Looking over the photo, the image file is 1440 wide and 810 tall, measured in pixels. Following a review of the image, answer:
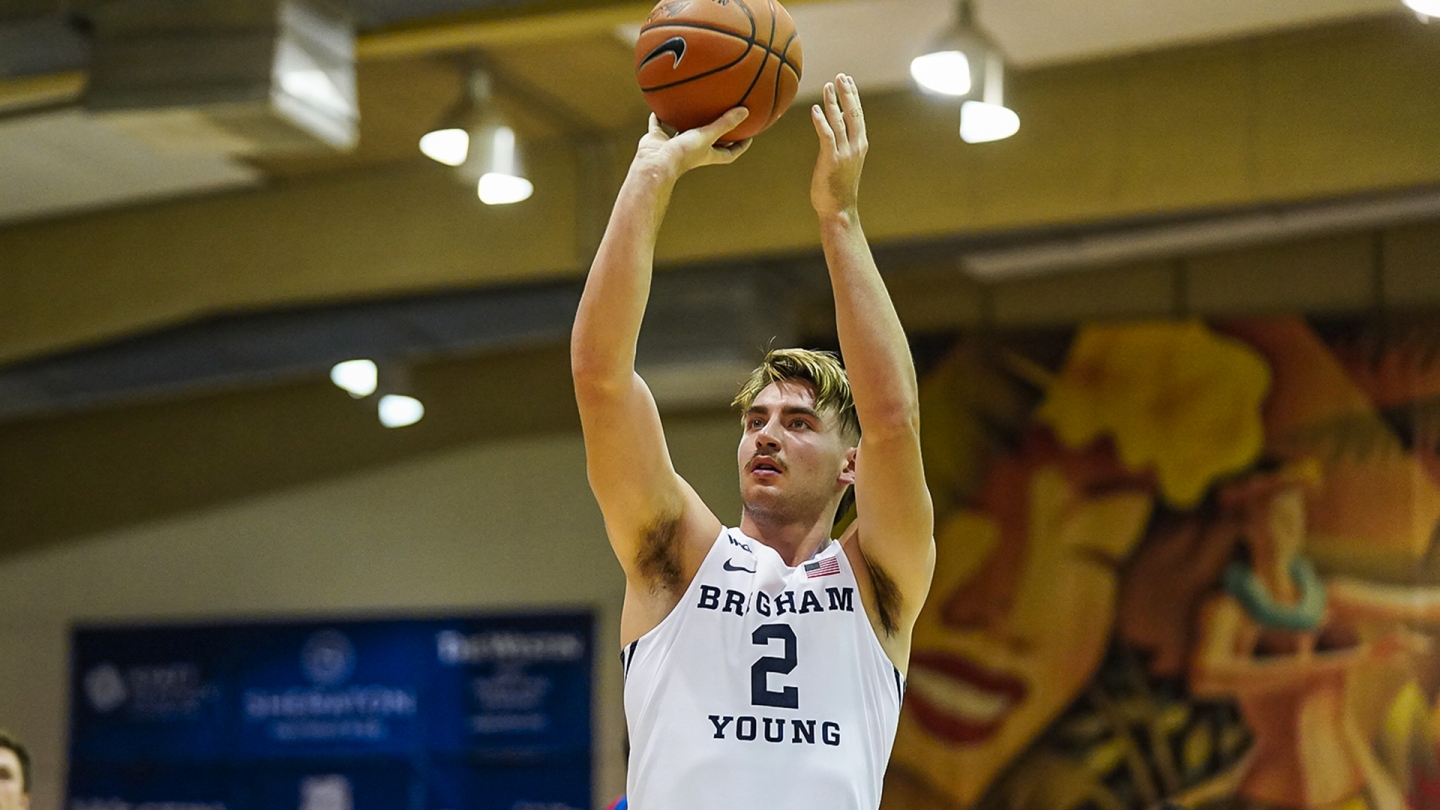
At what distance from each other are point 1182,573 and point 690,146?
7.19m

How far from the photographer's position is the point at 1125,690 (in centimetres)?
962

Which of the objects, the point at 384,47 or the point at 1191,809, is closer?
the point at 384,47

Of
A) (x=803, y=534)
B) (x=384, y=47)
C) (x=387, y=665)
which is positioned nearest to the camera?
(x=803, y=534)

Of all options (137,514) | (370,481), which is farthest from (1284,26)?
(137,514)

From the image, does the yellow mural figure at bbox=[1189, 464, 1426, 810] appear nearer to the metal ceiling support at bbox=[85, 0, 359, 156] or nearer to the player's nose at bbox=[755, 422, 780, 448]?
the metal ceiling support at bbox=[85, 0, 359, 156]

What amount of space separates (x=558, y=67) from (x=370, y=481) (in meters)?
4.43

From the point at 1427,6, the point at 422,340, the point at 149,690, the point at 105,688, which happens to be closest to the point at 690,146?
the point at 1427,6

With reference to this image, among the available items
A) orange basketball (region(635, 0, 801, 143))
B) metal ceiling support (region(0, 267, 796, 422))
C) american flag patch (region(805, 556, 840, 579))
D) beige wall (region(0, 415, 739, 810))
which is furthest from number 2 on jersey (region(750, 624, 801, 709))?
beige wall (region(0, 415, 739, 810))

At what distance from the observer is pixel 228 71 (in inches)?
255

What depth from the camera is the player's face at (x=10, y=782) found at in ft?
18.4

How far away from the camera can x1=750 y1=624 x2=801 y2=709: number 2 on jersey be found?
306 cm

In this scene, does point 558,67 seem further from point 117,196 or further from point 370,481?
point 370,481

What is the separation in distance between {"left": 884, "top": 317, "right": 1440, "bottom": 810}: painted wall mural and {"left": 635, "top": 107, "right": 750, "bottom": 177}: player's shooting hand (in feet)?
22.5

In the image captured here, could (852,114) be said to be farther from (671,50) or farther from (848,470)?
(848,470)
